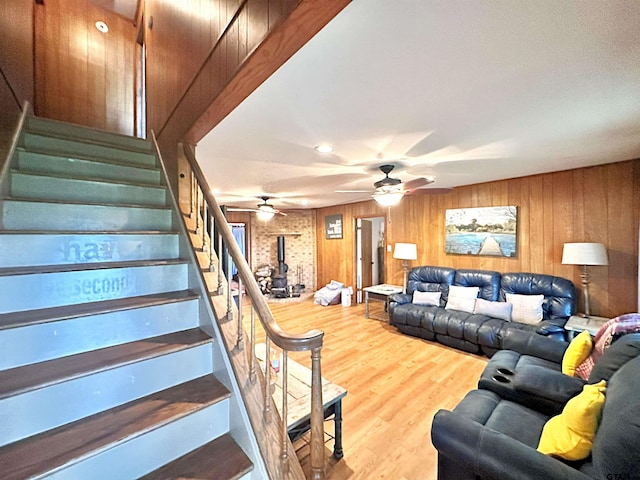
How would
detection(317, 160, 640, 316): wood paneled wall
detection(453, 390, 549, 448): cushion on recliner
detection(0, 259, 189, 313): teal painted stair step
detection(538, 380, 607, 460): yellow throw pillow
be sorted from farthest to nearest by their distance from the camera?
detection(317, 160, 640, 316): wood paneled wall, detection(453, 390, 549, 448): cushion on recliner, detection(0, 259, 189, 313): teal painted stair step, detection(538, 380, 607, 460): yellow throw pillow

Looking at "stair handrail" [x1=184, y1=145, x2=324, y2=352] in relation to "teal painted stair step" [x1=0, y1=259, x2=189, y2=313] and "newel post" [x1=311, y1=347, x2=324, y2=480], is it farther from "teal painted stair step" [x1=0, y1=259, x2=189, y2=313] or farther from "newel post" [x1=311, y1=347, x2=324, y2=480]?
"teal painted stair step" [x1=0, y1=259, x2=189, y2=313]

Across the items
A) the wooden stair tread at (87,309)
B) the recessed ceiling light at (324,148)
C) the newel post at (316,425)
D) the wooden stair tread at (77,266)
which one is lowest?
the newel post at (316,425)

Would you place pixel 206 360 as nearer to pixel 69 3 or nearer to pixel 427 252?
pixel 427 252

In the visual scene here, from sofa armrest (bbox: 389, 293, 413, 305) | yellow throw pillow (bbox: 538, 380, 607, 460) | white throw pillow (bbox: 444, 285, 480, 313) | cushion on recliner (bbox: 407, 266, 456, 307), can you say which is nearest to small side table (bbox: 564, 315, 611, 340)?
white throw pillow (bbox: 444, 285, 480, 313)

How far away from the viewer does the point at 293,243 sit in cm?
786

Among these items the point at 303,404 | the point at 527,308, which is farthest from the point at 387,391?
the point at 527,308

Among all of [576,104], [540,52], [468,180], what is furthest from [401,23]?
[468,180]

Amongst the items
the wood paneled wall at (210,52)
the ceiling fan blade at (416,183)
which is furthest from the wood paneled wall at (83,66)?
the ceiling fan blade at (416,183)

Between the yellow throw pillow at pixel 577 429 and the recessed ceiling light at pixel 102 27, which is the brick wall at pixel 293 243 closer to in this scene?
the recessed ceiling light at pixel 102 27

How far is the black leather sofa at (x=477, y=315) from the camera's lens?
331cm

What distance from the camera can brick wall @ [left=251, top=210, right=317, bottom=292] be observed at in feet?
25.5

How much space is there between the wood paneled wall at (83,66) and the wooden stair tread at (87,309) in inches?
135

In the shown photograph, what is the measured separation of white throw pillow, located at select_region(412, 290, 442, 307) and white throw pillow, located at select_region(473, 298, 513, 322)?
0.55 meters

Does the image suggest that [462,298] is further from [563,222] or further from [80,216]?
[80,216]
